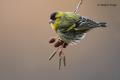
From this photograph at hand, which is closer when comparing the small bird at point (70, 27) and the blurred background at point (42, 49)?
the small bird at point (70, 27)

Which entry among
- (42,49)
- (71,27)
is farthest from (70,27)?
(42,49)

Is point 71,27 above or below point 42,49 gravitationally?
above

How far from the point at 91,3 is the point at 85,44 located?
23 centimetres

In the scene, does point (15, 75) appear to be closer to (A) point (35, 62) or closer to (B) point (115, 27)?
(A) point (35, 62)

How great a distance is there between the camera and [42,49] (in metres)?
1.84

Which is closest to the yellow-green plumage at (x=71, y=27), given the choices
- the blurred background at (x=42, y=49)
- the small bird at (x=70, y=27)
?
the small bird at (x=70, y=27)

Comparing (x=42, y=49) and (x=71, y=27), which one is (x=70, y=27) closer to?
(x=71, y=27)

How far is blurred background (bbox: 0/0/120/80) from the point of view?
1.82 meters

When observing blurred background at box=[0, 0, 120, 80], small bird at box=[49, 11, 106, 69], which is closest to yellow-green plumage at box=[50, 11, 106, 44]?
small bird at box=[49, 11, 106, 69]

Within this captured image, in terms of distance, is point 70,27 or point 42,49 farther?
point 42,49

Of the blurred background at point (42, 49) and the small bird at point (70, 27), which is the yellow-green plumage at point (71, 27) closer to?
the small bird at point (70, 27)

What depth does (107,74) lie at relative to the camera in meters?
1.86

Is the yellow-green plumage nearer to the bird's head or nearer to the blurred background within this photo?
the bird's head

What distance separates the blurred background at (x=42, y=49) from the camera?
1.82 meters
